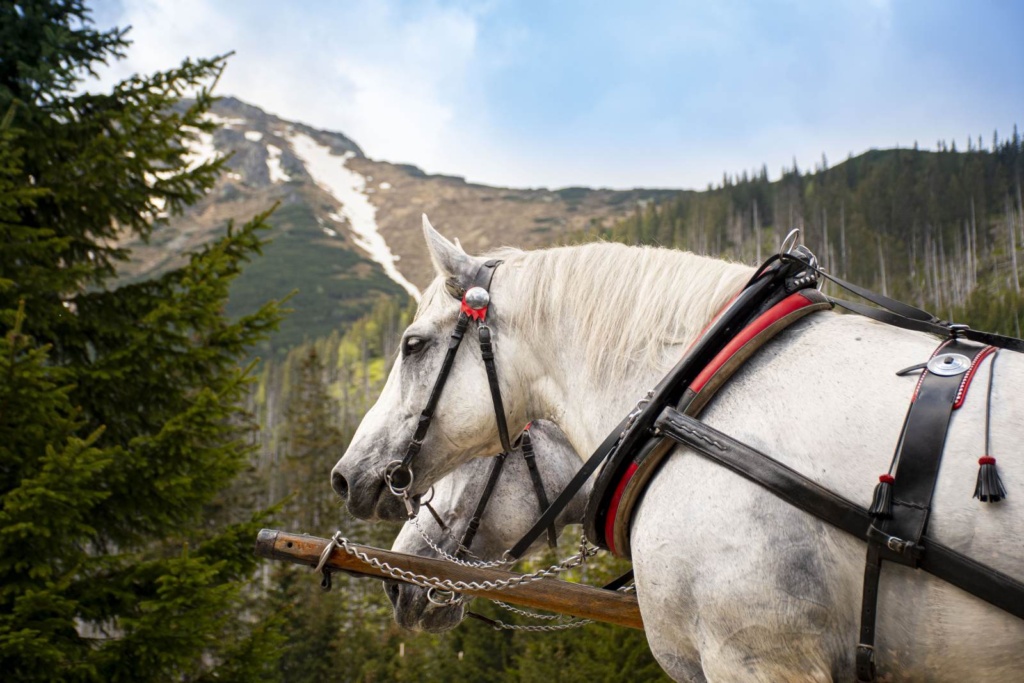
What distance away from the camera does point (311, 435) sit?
34.3 metres

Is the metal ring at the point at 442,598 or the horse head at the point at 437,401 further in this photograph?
the metal ring at the point at 442,598

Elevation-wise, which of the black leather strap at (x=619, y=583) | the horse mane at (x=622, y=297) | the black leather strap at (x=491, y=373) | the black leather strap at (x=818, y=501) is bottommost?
the black leather strap at (x=619, y=583)

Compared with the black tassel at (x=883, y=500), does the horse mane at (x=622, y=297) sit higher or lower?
higher

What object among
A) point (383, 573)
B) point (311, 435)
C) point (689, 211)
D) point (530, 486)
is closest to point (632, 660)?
point (530, 486)

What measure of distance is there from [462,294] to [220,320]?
4822mm

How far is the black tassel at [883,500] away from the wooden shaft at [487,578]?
1.46 meters

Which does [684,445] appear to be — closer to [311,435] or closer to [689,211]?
[311,435]

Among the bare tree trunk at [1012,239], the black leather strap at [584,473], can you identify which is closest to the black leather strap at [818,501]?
the black leather strap at [584,473]

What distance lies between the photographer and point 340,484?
125 inches

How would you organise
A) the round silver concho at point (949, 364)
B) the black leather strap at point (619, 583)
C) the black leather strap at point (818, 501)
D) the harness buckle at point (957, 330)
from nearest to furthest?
1. the black leather strap at point (818, 501)
2. the round silver concho at point (949, 364)
3. the harness buckle at point (957, 330)
4. the black leather strap at point (619, 583)

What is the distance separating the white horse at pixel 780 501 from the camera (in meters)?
1.74

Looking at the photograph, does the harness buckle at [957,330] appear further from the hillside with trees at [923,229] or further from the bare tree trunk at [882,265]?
the bare tree trunk at [882,265]

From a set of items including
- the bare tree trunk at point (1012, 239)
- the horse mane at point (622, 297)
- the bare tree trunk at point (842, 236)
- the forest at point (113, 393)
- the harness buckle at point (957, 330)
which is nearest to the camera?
the harness buckle at point (957, 330)

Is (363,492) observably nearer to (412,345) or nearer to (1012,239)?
(412,345)
